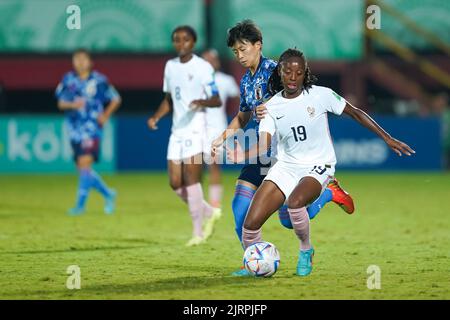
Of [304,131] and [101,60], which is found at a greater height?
[101,60]

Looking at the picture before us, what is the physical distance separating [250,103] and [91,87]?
605 cm

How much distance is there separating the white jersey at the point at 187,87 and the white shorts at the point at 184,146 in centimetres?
6

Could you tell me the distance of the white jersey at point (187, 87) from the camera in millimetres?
10625

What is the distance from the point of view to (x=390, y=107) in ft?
76.4

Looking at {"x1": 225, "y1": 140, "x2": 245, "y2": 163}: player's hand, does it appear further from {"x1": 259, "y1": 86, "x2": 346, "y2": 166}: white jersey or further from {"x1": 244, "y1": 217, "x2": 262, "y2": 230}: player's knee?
{"x1": 244, "y1": 217, "x2": 262, "y2": 230}: player's knee

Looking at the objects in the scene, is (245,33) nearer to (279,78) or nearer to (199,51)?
(279,78)

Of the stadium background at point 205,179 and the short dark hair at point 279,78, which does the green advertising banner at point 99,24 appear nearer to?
the stadium background at point 205,179

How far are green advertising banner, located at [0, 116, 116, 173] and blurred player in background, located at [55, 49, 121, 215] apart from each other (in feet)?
20.8

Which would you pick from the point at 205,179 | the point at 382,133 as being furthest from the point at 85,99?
the point at 382,133

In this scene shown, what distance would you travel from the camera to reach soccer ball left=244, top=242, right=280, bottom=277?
26.7ft

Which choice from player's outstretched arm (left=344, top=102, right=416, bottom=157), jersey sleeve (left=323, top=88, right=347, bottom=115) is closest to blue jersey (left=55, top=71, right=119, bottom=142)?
jersey sleeve (left=323, top=88, right=347, bottom=115)
